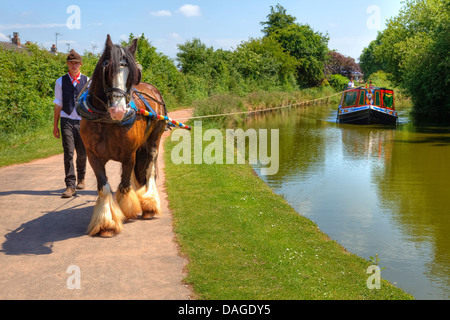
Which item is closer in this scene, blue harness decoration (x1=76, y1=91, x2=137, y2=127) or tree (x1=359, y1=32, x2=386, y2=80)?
blue harness decoration (x1=76, y1=91, x2=137, y2=127)

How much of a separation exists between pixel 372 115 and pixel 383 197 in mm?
20253

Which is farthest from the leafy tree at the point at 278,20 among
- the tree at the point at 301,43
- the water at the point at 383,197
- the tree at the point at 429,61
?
the water at the point at 383,197

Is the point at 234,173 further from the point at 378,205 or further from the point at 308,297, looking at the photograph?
the point at 308,297

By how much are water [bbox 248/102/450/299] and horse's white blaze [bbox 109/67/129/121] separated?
4.37 metres

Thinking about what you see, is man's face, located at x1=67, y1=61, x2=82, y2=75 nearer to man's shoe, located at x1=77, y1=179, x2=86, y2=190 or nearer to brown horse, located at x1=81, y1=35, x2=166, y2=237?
brown horse, located at x1=81, y1=35, x2=166, y2=237

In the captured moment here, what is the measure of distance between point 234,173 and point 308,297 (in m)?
7.20

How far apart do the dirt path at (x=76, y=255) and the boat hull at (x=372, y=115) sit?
2453 cm

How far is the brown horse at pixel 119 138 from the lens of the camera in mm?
5711

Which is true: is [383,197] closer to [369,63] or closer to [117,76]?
[117,76]

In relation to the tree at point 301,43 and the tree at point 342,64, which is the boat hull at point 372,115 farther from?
the tree at point 342,64

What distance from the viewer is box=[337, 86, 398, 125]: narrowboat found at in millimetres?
30562

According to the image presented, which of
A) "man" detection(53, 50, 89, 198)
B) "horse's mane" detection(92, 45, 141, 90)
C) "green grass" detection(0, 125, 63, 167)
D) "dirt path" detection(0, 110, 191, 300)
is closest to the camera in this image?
"dirt path" detection(0, 110, 191, 300)

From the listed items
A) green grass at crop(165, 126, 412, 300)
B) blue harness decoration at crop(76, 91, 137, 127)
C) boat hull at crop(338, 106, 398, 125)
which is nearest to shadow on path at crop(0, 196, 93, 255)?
green grass at crop(165, 126, 412, 300)
